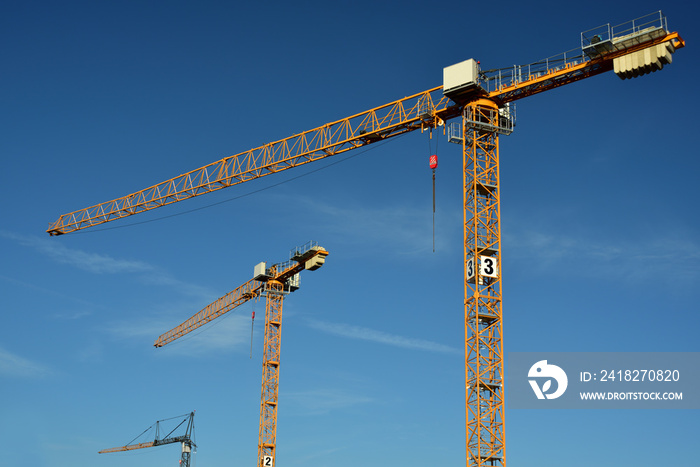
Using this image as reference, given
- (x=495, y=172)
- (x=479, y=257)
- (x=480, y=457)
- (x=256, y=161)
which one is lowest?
(x=480, y=457)

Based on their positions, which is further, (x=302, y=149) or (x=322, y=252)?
(x=322, y=252)

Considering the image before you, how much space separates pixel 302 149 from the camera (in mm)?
88188

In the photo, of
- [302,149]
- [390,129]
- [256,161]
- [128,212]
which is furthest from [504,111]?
[128,212]

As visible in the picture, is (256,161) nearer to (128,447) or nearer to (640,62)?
(640,62)

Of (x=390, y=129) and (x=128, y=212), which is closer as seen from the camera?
(x=390, y=129)

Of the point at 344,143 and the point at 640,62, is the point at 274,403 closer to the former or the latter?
the point at 344,143

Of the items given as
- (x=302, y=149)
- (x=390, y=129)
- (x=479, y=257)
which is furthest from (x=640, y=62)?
(x=302, y=149)

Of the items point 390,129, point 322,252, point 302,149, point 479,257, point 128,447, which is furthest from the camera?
point 128,447

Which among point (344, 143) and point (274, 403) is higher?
point (344, 143)

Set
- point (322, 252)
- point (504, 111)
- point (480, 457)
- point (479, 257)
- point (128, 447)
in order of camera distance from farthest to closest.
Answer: point (128, 447)
point (322, 252)
point (504, 111)
point (479, 257)
point (480, 457)

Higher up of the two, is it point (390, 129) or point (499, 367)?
point (390, 129)

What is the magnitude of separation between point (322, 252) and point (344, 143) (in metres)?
27.7

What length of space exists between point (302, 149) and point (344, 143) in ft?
21.5

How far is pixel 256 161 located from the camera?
93.6 meters
